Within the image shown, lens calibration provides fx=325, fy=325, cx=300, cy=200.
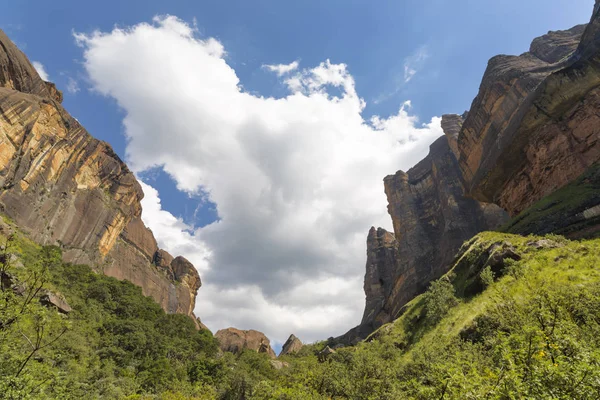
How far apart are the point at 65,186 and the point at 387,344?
8218 cm

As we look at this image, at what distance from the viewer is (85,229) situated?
82.8 metres

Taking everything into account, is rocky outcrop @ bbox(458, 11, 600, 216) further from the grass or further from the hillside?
the grass

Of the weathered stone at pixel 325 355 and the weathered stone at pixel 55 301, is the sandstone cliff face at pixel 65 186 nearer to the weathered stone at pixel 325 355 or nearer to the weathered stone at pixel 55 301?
the weathered stone at pixel 55 301

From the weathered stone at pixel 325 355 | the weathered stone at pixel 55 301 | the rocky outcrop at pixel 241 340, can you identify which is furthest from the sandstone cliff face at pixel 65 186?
the weathered stone at pixel 325 355

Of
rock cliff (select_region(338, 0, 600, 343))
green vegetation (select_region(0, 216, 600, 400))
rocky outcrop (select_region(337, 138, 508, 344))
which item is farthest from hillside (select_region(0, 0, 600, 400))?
rocky outcrop (select_region(337, 138, 508, 344))

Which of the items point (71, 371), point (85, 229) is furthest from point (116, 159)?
point (71, 371)

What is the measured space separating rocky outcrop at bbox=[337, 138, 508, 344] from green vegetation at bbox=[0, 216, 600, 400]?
123 ft

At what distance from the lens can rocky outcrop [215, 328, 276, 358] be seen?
352 feet

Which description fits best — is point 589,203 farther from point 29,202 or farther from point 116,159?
point 116,159

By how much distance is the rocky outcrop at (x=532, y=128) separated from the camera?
4844cm

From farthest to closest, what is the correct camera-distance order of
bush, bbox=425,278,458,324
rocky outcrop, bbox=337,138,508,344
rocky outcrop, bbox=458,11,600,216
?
rocky outcrop, bbox=337,138,508,344 < rocky outcrop, bbox=458,11,600,216 < bush, bbox=425,278,458,324

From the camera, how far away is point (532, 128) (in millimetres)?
53812

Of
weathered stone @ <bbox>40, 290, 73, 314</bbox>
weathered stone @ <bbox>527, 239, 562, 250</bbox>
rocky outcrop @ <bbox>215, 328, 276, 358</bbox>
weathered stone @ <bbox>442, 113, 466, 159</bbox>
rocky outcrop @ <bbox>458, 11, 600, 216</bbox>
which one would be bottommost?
weathered stone @ <bbox>40, 290, 73, 314</bbox>

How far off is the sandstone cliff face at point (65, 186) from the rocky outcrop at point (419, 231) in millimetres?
70504
